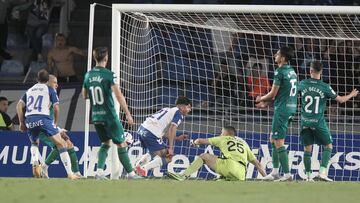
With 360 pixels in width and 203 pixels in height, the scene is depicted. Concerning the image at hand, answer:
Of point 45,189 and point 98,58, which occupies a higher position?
point 98,58

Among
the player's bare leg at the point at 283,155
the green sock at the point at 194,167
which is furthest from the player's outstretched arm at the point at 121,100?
the green sock at the point at 194,167

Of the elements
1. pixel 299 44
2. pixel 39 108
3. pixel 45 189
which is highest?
pixel 299 44

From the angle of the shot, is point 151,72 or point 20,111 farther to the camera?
point 151,72

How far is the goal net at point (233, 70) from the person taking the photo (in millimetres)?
18719

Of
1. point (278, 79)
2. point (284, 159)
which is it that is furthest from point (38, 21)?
point (284, 159)

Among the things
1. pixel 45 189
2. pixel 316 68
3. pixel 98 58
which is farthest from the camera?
pixel 316 68

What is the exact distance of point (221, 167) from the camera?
53.7 ft

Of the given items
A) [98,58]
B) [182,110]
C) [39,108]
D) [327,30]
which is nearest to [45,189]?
[98,58]

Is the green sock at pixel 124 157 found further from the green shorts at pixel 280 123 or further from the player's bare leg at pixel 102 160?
the green shorts at pixel 280 123

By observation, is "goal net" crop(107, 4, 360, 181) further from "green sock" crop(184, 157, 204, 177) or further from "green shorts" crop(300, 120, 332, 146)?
"green shorts" crop(300, 120, 332, 146)

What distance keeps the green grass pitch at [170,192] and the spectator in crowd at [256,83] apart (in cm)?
566

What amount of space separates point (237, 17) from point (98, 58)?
471 centimetres

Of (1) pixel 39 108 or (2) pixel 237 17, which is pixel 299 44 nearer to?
(2) pixel 237 17

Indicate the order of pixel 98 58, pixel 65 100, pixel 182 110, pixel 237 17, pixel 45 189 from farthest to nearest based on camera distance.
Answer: pixel 65 100 → pixel 237 17 → pixel 182 110 → pixel 98 58 → pixel 45 189
